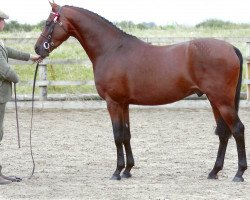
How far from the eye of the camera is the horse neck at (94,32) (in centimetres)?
725

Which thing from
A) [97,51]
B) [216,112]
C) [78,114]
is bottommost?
[78,114]

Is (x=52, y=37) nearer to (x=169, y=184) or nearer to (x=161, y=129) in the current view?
(x=169, y=184)

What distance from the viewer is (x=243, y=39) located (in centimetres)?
1349

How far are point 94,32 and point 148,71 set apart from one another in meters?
0.75

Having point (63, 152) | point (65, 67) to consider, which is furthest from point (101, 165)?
point (65, 67)

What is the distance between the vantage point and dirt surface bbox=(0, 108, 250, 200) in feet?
20.8

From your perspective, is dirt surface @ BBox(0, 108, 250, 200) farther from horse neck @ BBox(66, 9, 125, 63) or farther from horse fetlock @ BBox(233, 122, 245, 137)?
horse neck @ BBox(66, 9, 125, 63)

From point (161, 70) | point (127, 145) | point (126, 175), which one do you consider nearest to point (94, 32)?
point (161, 70)

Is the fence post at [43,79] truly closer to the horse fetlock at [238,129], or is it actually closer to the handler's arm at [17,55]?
the handler's arm at [17,55]

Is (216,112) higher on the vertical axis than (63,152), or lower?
higher

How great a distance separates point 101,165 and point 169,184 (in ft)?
4.49

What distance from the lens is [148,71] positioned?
7.02 metres

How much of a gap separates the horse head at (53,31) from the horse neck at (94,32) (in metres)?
0.09

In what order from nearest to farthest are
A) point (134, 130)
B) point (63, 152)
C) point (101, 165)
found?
point (101, 165) → point (63, 152) → point (134, 130)
